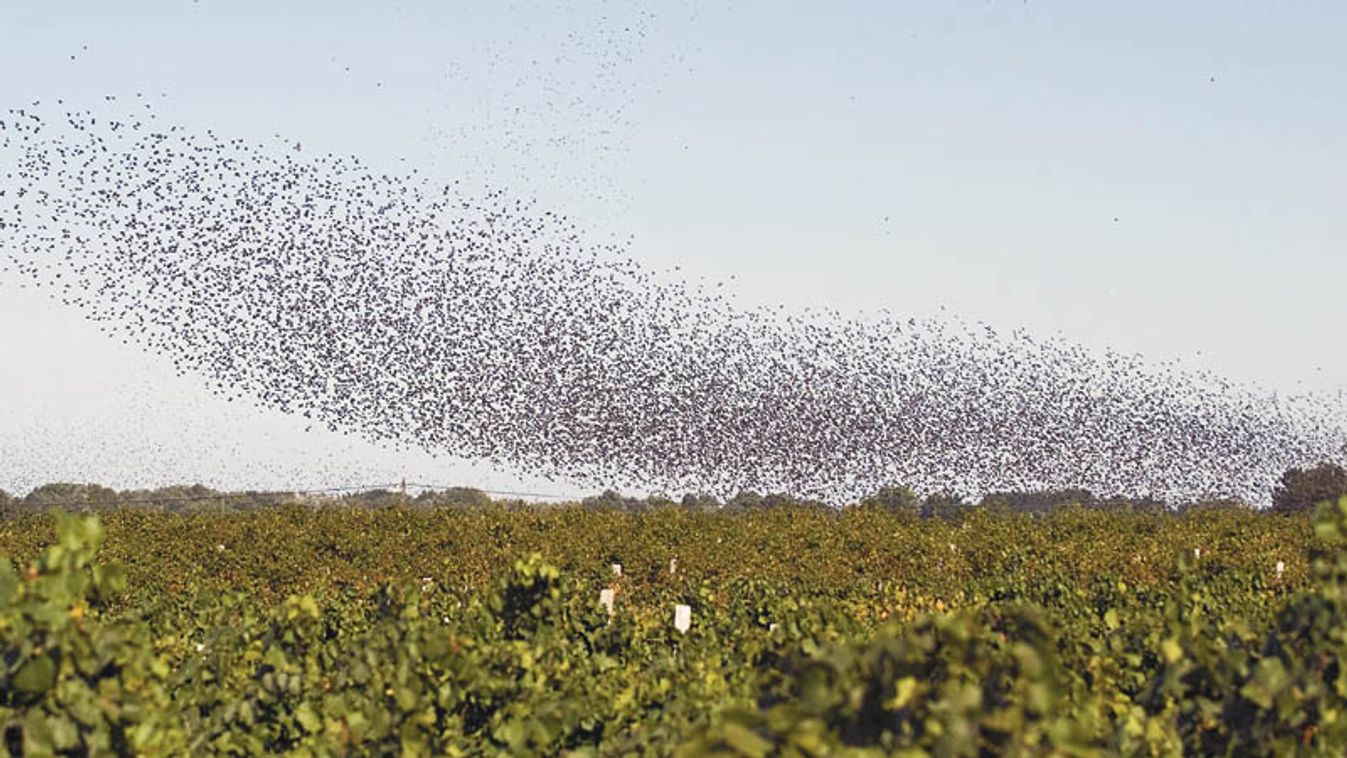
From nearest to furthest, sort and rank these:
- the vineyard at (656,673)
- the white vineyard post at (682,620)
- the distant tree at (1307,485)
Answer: the vineyard at (656,673), the white vineyard post at (682,620), the distant tree at (1307,485)

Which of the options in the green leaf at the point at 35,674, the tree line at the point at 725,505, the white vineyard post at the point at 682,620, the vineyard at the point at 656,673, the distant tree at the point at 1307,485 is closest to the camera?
the vineyard at the point at 656,673

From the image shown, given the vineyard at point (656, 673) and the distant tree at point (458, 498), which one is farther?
the distant tree at point (458, 498)

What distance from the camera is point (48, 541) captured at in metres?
29.9

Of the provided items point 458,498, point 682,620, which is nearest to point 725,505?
point 458,498

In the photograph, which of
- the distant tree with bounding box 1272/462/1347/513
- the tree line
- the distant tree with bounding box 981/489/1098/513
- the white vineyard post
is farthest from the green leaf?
the distant tree with bounding box 1272/462/1347/513

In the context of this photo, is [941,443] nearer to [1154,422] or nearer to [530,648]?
[1154,422]

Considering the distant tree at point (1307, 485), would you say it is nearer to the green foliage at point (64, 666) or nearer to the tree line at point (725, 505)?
the tree line at point (725, 505)

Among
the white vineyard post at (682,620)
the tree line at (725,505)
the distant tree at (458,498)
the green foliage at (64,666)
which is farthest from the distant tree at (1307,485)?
the green foliage at (64,666)

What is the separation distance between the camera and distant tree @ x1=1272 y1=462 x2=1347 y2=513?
70625mm

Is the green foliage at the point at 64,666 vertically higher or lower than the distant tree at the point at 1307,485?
lower

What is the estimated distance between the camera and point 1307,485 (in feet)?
238

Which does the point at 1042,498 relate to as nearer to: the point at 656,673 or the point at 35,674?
the point at 656,673

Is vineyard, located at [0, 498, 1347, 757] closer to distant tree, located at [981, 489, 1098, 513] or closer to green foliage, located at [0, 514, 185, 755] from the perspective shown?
green foliage, located at [0, 514, 185, 755]

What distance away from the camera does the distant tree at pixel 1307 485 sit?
70625 mm
